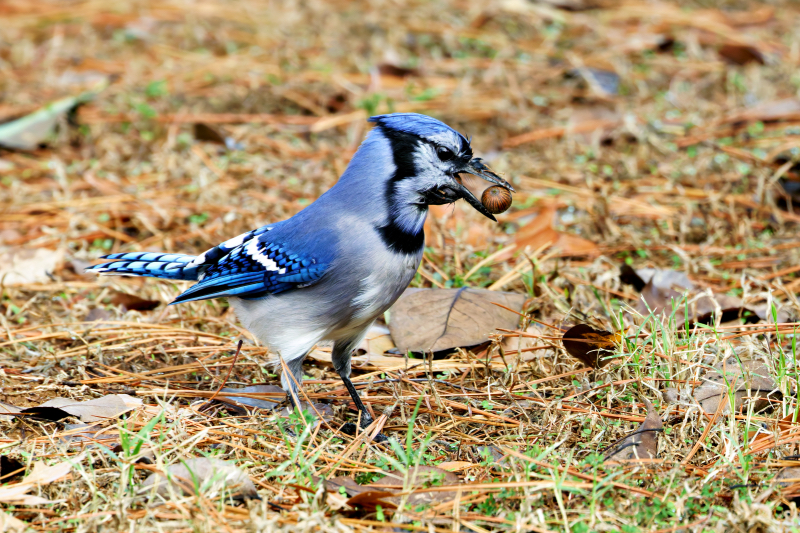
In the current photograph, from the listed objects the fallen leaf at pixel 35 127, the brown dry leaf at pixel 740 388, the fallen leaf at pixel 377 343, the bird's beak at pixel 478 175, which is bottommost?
the fallen leaf at pixel 377 343

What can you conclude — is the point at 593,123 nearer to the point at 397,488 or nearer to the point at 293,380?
the point at 293,380

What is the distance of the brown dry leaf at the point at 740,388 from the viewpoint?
9.27ft

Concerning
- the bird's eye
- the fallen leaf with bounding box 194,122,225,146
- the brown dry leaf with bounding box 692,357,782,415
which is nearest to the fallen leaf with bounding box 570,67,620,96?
the fallen leaf with bounding box 194,122,225,146

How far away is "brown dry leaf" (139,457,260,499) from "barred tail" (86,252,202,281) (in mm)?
1181

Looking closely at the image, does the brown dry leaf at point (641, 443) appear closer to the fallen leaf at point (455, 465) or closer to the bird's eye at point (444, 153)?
the fallen leaf at point (455, 465)

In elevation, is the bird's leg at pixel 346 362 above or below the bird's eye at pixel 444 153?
below

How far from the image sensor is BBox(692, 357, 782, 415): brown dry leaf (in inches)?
111

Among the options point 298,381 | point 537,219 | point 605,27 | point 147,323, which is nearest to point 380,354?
point 298,381

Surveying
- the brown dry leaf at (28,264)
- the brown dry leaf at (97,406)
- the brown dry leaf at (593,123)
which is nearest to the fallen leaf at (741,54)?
the brown dry leaf at (593,123)

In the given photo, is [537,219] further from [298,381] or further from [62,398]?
[62,398]

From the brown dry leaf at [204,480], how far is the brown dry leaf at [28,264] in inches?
83.0

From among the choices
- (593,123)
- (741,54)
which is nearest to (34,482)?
(593,123)

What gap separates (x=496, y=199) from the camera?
3.20 metres

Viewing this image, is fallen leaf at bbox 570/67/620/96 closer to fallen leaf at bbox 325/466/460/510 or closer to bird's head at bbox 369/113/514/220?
bird's head at bbox 369/113/514/220
